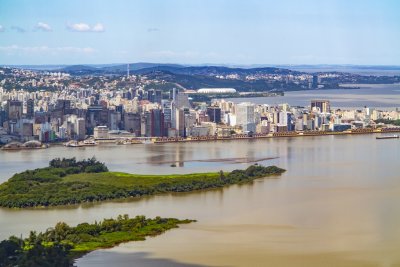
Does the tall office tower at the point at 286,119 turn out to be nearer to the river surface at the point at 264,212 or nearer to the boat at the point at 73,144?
the river surface at the point at 264,212

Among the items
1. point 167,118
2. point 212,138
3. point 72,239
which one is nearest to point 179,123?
point 167,118

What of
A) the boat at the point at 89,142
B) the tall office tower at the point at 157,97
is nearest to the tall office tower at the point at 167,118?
the boat at the point at 89,142

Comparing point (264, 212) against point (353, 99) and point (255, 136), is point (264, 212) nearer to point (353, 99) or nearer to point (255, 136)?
point (255, 136)

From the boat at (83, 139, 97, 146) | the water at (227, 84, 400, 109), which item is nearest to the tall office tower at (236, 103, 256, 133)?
the boat at (83, 139, 97, 146)

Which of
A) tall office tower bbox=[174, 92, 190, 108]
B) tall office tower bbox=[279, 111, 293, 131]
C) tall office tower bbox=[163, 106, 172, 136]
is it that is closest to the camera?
tall office tower bbox=[163, 106, 172, 136]

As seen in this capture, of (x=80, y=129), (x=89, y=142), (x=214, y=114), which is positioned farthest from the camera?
(x=214, y=114)

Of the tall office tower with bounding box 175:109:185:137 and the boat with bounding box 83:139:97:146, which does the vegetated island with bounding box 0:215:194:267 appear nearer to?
the boat with bounding box 83:139:97:146
